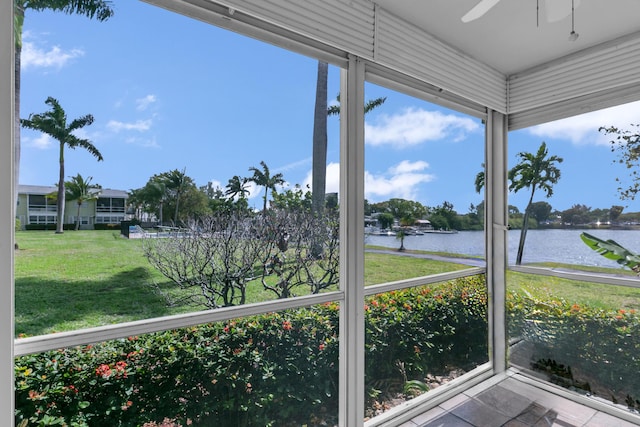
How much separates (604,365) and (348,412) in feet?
6.70

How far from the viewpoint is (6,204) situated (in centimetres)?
109

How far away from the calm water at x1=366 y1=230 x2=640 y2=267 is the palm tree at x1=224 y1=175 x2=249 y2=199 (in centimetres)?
86

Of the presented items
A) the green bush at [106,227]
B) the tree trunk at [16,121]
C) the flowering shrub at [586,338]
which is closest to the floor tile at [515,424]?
the flowering shrub at [586,338]

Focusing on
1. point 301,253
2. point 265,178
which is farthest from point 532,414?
point 265,178

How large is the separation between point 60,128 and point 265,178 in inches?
32.7

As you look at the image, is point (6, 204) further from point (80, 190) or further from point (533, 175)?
point (533, 175)

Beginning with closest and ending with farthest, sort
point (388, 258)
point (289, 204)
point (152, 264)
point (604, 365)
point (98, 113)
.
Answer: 1. point (98, 113)
2. point (152, 264)
3. point (289, 204)
4. point (388, 258)
5. point (604, 365)

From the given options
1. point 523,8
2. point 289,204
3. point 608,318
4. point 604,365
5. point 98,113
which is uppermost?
point 523,8

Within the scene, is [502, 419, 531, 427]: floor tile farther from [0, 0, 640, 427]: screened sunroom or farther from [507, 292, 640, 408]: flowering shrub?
[507, 292, 640, 408]: flowering shrub

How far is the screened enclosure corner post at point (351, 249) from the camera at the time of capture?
1.91m

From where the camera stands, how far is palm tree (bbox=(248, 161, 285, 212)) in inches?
64.2

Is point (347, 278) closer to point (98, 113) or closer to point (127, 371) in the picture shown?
point (127, 371)

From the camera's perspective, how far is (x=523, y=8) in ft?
6.25

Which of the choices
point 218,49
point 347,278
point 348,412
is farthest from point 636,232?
point 218,49
